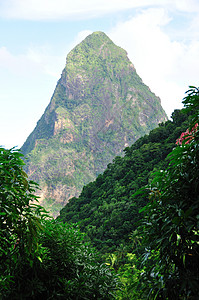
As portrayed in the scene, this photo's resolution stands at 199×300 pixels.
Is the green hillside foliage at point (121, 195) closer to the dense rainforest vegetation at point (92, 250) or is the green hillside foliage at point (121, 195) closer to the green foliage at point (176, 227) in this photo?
the dense rainforest vegetation at point (92, 250)

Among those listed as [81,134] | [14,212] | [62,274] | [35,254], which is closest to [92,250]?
[62,274]

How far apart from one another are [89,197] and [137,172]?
10.5m

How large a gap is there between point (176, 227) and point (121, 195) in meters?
35.5

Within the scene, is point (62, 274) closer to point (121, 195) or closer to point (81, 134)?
point (121, 195)

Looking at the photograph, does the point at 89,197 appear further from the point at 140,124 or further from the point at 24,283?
the point at 140,124

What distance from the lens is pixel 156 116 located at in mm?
198250

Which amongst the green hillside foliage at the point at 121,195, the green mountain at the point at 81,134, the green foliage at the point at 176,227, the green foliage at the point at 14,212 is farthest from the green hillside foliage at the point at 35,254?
the green mountain at the point at 81,134

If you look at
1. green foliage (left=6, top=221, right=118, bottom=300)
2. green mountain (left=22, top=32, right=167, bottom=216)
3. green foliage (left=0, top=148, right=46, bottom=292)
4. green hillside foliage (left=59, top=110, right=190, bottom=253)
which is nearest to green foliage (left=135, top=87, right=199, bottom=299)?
green foliage (left=0, top=148, right=46, bottom=292)

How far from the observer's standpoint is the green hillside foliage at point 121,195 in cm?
3111

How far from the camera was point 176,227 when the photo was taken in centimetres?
313

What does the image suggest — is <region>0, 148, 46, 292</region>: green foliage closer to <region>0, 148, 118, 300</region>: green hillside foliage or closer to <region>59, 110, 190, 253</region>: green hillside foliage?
<region>0, 148, 118, 300</region>: green hillside foliage

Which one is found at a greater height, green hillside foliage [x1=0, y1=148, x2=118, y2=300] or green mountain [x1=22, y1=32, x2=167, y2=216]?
green mountain [x1=22, y1=32, x2=167, y2=216]

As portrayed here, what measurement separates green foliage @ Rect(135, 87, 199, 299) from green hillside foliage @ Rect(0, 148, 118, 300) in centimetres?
154

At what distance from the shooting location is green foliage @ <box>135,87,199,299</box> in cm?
309
